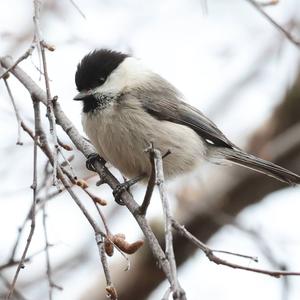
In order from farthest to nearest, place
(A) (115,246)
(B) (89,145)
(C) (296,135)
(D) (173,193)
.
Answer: (C) (296,135), (D) (173,193), (B) (89,145), (A) (115,246)

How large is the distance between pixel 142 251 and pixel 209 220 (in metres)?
0.59

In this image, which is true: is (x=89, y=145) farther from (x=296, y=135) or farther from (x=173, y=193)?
(x=296, y=135)

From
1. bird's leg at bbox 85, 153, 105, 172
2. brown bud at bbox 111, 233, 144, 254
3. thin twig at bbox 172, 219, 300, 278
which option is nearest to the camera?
thin twig at bbox 172, 219, 300, 278

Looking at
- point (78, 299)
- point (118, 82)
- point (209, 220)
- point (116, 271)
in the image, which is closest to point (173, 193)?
point (209, 220)

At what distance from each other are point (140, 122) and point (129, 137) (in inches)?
5.0

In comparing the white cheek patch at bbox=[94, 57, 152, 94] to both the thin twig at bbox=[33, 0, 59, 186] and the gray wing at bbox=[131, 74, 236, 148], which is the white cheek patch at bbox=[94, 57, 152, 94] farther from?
the thin twig at bbox=[33, 0, 59, 186]

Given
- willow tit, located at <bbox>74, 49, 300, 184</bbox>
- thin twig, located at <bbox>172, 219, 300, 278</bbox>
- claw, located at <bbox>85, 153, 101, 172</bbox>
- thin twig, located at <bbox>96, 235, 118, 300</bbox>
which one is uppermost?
willow tit, located at <bbox>74, 49, 300, 184</bbox>

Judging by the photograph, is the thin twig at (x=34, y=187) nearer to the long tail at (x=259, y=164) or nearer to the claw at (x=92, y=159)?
the claw at (x=92, y=159)

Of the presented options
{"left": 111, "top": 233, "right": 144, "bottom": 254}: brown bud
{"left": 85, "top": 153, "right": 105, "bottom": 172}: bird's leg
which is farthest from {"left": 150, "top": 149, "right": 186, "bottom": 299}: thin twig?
{"left": 85, "top": 153, "right": 105, "bottom": 172}: bird's leg

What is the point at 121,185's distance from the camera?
3068mm

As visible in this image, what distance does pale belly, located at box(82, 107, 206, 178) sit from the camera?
3602 millimetres

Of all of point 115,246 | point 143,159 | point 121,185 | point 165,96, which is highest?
point 165,96

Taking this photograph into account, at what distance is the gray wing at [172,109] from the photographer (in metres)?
3.88

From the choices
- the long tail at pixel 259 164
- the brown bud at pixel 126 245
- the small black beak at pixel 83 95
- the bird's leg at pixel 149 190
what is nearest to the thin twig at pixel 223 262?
the bird's leg at pixel 149 190
